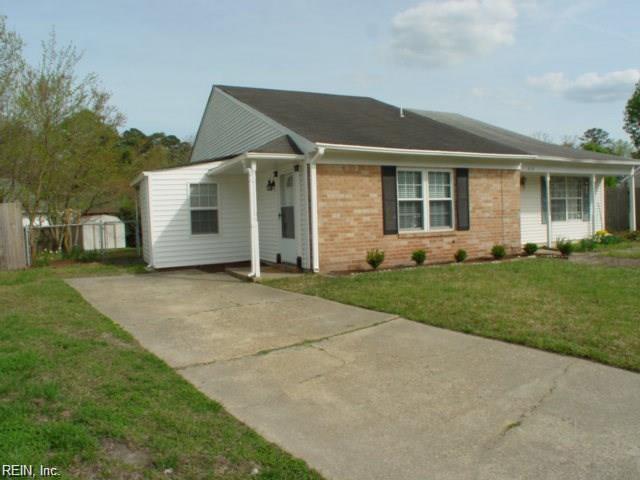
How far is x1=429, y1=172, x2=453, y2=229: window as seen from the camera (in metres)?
12.7

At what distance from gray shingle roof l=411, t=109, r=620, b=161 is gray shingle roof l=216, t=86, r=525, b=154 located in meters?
2.41

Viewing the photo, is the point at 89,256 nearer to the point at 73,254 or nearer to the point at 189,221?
the point at 73,254

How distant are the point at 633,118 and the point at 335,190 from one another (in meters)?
45.9

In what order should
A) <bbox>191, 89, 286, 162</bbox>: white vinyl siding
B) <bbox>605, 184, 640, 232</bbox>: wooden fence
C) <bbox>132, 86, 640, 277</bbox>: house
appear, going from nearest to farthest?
1. <bbox>132, 86, 640, 277</bbox>: house
2. <bbox>191, 89, 286, 162</bbox>: white vinyl siding
3. <bbox>605, 184, 640, 232</bbox>: wooden fence

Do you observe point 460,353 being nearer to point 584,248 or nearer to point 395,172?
point 395,172

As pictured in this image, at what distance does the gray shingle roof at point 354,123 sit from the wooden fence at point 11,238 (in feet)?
22.9

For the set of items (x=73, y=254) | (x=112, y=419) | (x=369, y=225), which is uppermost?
(x=369, y=225)

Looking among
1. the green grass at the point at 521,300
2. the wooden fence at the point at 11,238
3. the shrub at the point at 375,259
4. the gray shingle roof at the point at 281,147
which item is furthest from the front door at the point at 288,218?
the wooden fence at the point at 11,238

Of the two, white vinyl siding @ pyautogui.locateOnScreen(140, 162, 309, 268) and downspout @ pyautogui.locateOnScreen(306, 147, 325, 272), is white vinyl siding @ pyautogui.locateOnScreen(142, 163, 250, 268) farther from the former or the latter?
downspout @ pyautogui.locateOnScreen(306, 147, 325, 272)

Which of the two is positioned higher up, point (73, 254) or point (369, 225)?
point (369, 225)

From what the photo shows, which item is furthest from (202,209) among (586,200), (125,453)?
(586,200)

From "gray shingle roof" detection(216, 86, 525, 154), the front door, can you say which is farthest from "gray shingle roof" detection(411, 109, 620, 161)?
the front door

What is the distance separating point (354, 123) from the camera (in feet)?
44.2

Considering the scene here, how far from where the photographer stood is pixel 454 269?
10.9 meters
